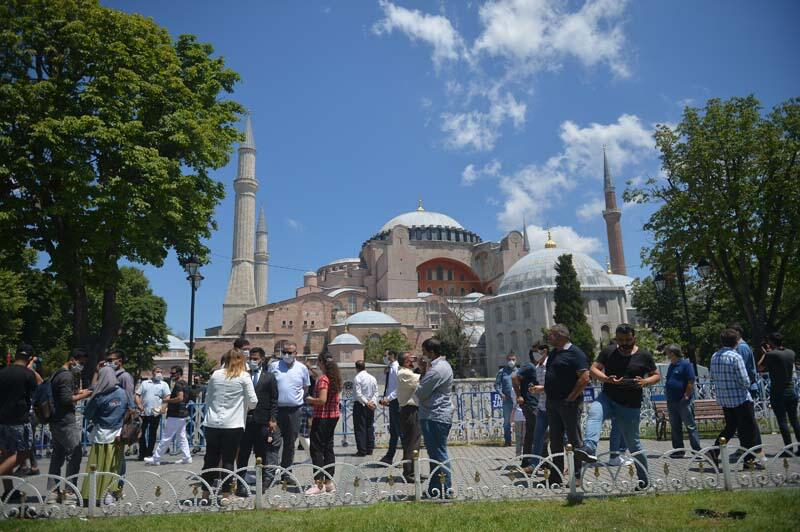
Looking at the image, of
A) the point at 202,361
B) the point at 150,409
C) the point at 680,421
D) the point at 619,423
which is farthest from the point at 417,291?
the point at 619,423

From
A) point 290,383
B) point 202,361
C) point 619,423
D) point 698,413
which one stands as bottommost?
point 698,413

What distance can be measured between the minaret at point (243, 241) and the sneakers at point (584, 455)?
47.9 m

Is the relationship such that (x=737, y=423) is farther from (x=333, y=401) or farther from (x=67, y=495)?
(x=67, y=495)

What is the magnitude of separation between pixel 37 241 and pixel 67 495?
983cm

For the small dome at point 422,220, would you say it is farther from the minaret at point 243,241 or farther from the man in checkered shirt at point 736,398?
the man in checkered shirt at point 736,398

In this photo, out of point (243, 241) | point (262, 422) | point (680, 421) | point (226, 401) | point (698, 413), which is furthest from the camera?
point (243, 241)

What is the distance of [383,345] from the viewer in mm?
41125

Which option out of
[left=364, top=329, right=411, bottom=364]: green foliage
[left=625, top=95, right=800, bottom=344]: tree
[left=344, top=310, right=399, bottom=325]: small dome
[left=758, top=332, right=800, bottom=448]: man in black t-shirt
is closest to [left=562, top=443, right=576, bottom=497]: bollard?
[left=758, top=332, right=800, bottom=448]: man in black t-shirt

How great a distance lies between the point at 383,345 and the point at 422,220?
100.0ft

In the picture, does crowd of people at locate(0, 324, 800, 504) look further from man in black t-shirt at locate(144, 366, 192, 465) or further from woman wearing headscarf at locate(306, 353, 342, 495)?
man in black t-shirt at locate(144, 366, 192, 465)

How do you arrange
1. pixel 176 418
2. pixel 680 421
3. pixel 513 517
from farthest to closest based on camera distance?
pixel 176 418, pixel 680 421, pixel 513 517

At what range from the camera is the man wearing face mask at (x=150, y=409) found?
32.0ft

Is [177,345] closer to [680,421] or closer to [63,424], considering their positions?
[63,424]

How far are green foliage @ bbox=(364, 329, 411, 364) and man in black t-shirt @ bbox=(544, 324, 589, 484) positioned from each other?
34.5 metres
